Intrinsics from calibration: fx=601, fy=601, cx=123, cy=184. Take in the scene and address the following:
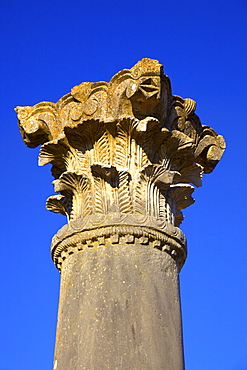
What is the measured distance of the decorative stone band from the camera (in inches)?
308

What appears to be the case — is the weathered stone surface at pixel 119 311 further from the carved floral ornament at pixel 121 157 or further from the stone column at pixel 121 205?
the carved floral ornament at pixel 121 157

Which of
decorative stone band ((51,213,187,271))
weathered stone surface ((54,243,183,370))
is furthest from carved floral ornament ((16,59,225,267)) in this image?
weathered stone surface ((54,243,183,370))

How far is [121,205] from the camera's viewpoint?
8.10m

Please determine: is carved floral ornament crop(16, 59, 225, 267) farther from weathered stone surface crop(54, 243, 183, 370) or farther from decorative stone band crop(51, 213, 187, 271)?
weathered stone surface crop(54, 243, 183, 370)

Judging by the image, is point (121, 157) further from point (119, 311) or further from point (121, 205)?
point (119, 311)

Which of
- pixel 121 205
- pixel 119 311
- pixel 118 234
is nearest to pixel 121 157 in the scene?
pixel 121 205

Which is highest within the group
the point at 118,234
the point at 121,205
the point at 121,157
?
the point at 121,157

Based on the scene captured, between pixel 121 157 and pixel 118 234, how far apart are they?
1228 millimetres

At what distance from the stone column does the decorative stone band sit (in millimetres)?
14

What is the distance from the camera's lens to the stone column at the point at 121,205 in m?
7.20

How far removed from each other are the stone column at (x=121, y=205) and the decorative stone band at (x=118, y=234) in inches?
0.5

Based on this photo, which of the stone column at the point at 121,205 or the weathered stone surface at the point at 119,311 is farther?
the stone column at the point at 121,205

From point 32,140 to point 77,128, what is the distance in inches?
43.4

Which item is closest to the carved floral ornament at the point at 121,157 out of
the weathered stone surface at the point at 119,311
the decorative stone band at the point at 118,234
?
the decorative stone band at the point at 118,234
